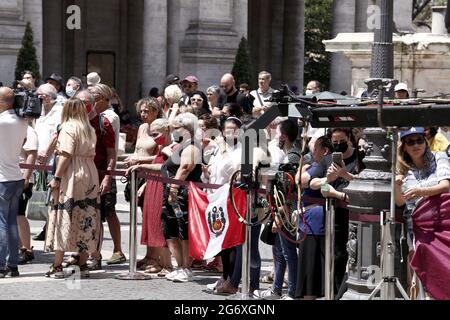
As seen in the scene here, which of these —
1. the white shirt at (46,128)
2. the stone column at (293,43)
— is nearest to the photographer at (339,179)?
the white shirt at (46,128)

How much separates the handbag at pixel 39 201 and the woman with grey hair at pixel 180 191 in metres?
2.85

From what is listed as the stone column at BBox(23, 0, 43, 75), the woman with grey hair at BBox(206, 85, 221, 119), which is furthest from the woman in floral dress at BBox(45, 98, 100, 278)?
the stone column at BBox(23, 0, 43, 75)

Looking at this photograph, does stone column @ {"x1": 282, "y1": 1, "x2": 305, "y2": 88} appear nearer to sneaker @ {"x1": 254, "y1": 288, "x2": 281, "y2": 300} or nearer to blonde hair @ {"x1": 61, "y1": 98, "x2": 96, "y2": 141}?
blonde hair @ {"x1": 61, "y1": 98, "x2": 96, "y2": 141}

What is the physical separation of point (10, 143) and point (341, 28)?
28372 mm

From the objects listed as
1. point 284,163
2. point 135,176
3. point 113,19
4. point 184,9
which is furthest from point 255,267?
point 113,19

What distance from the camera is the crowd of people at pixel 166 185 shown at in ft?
35.7

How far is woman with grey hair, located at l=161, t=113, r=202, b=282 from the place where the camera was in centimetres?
1278

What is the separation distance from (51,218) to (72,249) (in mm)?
420

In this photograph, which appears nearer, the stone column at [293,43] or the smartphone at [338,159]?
the smartphone at [338,159]

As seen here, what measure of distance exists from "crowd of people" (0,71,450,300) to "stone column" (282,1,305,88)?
30.4m

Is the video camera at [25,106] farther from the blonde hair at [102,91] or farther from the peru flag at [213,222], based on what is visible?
the peru flag at [213,222]

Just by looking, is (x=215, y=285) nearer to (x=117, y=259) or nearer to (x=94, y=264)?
(x=94, y=264)

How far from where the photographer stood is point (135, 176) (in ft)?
42.8
